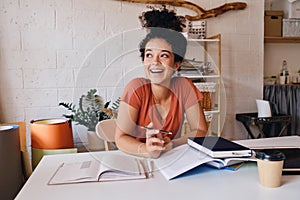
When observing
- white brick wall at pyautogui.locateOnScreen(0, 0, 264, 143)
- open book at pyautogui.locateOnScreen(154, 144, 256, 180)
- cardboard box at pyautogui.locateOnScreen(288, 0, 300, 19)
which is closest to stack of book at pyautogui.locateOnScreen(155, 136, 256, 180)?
open book at pyautogui.locateOnScreen(154, 144, 256, 180)

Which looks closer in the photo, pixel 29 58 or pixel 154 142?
pixel 154 142

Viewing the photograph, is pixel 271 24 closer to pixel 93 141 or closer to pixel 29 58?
pixel 93 141

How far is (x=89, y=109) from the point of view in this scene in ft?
7.01

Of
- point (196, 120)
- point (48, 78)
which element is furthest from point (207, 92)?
point (48, 78)

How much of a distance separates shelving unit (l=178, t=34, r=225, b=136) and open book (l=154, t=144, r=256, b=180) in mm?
1476

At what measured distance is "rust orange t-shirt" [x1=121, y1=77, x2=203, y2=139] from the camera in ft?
4.18

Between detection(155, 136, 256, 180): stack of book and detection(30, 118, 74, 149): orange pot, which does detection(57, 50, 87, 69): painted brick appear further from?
detection(155, 136, 256, 180): stack of book

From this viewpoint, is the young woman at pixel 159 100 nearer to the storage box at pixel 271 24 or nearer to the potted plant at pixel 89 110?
the potted plant at pixel 89 110

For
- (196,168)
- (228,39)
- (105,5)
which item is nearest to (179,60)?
(196,168)

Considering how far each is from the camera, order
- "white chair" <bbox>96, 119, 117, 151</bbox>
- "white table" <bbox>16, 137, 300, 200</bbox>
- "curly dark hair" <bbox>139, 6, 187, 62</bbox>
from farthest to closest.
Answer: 1. "white chair" <bbox>96, 119, 117, 151</bbox>
2. "curly dark hair" <bbox>139, 6, 187, 62</bbox>
3. "white table" <bbox>16, 137, 300, 200</bbox>

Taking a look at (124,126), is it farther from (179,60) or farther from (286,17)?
(286,17)

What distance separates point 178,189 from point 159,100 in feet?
2.10

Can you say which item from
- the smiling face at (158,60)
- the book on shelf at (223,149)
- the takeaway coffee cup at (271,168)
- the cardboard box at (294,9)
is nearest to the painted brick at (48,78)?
the smiling face at (158,60)

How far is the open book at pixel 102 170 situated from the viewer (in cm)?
81
